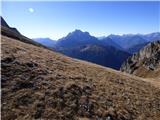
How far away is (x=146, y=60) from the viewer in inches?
6220

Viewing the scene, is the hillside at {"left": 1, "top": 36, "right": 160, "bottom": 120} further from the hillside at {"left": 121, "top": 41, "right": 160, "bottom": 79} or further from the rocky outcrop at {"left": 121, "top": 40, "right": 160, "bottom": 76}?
the rocky outcrop at {"left": 121, "top": 40, "right": 160, "bottom": 76}

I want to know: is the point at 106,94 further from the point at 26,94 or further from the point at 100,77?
the point at 26,94

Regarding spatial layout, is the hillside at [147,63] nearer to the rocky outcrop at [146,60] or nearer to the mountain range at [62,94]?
the rocky outcrop at [146,60]

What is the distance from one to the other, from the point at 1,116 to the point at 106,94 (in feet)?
38.6

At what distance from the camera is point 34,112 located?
18.9 m

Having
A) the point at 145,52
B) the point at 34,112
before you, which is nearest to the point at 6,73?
the point at 34,112

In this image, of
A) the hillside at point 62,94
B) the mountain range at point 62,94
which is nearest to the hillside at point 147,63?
the mountain range at point 62,94

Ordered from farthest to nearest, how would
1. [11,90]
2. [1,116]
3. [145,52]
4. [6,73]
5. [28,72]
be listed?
[145,52], [28,72], [6,73], [11,90], [1,116]

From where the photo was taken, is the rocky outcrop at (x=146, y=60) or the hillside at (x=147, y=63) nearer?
the hillside at (x=147, y=63)

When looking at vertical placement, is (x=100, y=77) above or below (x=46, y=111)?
above

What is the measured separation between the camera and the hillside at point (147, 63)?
13296cm

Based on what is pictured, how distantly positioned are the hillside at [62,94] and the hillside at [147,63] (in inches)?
3358

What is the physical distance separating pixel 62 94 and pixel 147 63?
134 metres

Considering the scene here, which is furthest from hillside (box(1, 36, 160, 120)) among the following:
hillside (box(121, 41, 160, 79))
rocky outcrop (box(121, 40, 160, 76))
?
rocky outcrop (box(121, 40, 160, 76))
